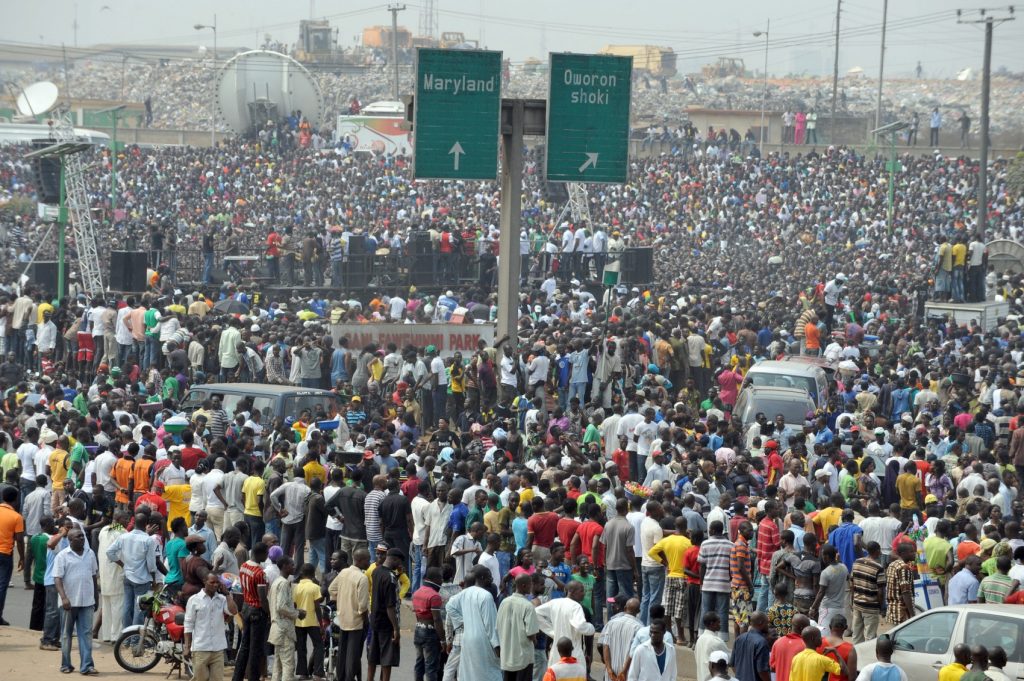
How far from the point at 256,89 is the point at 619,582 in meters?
55.5

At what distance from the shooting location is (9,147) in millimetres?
61375

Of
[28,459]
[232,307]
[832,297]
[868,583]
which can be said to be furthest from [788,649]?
[832,297]

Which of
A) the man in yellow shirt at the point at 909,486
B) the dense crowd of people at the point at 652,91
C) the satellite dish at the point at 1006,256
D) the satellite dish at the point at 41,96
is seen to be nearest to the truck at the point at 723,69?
the dense crowd of people at the point at 652,91

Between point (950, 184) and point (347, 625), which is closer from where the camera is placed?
point (347, 625)

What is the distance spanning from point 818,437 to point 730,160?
37.8m

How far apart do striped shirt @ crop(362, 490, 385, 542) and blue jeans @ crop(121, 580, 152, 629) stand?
6.92 feet

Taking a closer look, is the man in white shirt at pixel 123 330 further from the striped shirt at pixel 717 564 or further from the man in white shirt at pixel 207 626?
the striped shirt at pixel 717 564

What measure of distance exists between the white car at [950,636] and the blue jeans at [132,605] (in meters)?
6.20

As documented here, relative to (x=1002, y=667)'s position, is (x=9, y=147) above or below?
above

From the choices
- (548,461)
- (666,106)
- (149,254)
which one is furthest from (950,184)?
(666,106)

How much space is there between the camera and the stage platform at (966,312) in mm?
29703

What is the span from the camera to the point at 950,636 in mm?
11555

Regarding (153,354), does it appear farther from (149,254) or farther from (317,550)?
(317,550)

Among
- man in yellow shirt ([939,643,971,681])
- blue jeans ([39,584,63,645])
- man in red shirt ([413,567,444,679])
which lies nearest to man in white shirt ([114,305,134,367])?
blue jeans ([39,584,63,645])
